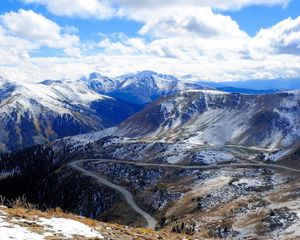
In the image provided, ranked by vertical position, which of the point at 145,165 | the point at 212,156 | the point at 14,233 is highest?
the point at 14,233

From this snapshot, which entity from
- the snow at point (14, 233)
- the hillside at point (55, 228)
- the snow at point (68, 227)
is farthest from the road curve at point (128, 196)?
the snow at point (14, 233)

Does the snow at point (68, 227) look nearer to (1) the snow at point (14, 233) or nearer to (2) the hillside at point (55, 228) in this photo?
(2) the hillside at point (55, 228)

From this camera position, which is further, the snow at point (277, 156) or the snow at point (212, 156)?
the snow at point (212, 156)

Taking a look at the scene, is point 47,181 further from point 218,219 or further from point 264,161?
point 218,219

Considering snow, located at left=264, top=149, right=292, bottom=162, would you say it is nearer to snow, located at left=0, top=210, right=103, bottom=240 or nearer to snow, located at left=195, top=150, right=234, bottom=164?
snow, located at left=195, top=150, right=234, bottom=164

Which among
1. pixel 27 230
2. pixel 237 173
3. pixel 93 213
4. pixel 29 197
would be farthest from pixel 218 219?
pixel 29 197

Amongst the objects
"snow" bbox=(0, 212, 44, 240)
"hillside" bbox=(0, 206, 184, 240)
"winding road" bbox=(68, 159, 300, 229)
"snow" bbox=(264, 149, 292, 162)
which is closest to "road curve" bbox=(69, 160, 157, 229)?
"winding road" bbox=(68, 159, 300, 229)

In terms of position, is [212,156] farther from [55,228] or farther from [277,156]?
[55,228]

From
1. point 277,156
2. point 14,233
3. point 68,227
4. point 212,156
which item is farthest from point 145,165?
point 14,233

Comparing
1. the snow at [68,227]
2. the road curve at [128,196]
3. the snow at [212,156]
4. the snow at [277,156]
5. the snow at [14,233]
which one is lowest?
the road curve at [128,196]

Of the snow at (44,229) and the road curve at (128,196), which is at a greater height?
the snow at (44,229)

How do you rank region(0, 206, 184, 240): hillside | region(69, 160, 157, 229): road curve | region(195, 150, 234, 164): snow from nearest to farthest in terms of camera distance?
1. region(0, 206, 184, 240): hillside
2. region(69, 160, 157, 229): road curve
3. region(195, 150, 234, 164): snow
